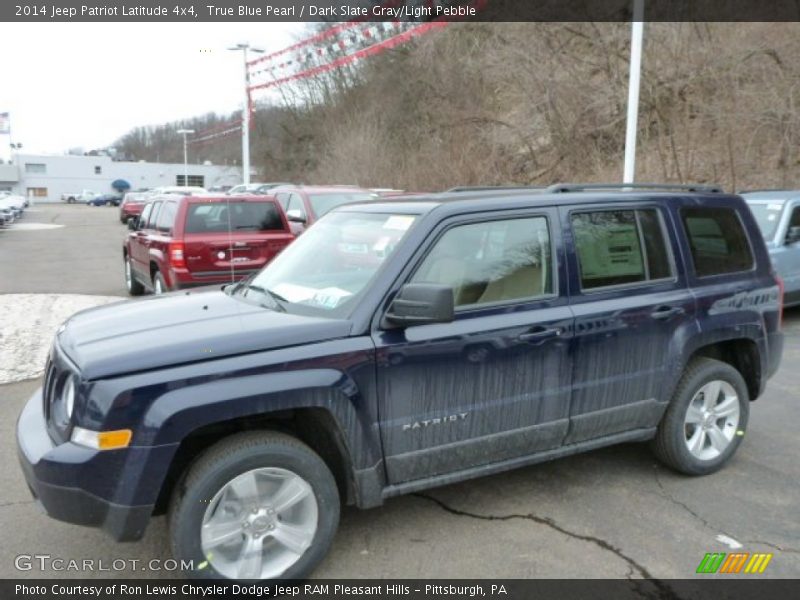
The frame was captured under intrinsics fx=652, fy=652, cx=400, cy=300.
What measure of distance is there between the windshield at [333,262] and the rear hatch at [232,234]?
507 centimetres

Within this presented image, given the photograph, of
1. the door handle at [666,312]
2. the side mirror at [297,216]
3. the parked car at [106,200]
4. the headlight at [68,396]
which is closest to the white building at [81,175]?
the parked car at [106,200]

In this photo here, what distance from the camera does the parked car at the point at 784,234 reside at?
29.1 feet

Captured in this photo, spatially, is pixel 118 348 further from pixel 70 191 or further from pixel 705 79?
pixel 70 191

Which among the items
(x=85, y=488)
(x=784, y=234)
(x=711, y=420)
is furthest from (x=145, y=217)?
(x=784, y=234)

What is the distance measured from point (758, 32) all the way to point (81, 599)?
18.9m

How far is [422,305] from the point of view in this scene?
303cm

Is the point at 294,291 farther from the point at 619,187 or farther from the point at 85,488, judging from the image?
the point at 619,187

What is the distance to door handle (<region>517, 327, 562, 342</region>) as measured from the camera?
3.45m

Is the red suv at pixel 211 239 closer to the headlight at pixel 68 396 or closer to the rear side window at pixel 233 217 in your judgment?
the rear side window at pixel 233 217

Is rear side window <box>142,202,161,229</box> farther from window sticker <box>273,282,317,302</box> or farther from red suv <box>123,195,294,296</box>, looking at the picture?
window sticker <box>273,282,317,302</box>

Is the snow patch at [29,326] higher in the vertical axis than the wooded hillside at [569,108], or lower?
lower

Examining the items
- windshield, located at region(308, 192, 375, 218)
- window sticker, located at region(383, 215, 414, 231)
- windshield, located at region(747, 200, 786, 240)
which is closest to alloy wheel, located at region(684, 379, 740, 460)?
window sticker, located at region(383, 215, 414, 231)

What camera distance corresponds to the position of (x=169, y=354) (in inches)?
111

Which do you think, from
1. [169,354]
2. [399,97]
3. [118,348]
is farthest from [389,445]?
[399,97]
